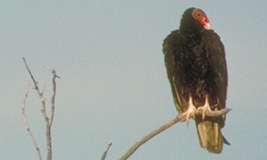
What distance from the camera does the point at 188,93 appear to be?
603cm

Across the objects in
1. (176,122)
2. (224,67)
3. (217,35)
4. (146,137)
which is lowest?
(146,137)

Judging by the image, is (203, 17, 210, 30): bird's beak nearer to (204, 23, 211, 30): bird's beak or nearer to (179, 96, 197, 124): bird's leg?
(204, 23, 211, 30): bird's beak

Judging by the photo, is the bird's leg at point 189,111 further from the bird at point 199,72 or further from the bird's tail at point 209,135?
the bird's tail at point 209,135

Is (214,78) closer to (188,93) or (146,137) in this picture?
(188,93)

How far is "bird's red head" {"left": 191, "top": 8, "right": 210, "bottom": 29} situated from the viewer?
243 inches

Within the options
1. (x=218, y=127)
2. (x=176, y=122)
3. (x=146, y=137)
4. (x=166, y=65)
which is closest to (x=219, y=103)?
(x=218, y=127)

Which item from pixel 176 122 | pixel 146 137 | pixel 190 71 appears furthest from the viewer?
pixel 190 71

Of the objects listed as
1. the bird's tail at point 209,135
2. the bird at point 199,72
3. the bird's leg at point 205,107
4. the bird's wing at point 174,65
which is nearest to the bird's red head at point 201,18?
the bird at point 199,72

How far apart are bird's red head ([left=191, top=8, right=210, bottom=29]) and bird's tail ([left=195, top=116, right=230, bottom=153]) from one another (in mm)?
1108

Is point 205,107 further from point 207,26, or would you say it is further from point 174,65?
point 207,26

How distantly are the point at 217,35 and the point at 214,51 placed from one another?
0.93 ft

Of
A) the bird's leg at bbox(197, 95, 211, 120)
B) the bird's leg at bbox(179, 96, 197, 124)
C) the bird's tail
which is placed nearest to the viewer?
the bird's leg at bbox(179, 96, 197, 124)

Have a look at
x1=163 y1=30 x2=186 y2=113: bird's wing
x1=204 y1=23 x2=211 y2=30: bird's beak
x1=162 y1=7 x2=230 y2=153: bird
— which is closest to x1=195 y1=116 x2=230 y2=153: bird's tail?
x1=162 y1=7 x2=230 y2=153: bird

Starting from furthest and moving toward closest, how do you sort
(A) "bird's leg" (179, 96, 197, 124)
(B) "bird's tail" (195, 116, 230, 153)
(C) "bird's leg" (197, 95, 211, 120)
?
(B) "bird's tail" (195, 116, 230, 153)
(C) "bird's leg" (197, 95, 211, 120)
(A) "bird's leg" (179, 96, 197, 124)
